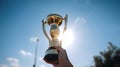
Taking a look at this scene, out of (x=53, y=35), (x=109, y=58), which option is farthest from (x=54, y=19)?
(x=109, y=58)

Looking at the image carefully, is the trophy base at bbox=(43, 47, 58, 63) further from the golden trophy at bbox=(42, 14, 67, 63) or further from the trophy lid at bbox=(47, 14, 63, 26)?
the trophy lid at bbox=(47, 14, 63, 26)

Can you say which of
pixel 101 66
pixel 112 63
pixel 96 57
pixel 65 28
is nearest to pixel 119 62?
pixel 112 63

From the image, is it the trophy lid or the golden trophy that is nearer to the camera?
the golden trophy

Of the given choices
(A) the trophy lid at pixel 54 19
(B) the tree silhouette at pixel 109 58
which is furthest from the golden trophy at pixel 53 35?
(B) the tree silhouette at pixel 109 58

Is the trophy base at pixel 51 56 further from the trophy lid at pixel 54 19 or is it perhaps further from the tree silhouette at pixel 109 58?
the tree silhouette at pixel 109 58

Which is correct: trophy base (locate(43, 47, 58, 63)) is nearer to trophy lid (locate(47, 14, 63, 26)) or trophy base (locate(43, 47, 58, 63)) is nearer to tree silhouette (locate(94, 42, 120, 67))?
trophy lid (locate(47, 14, 63, 26))

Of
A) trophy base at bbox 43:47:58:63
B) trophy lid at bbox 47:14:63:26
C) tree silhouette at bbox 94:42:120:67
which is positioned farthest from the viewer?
tree silhouette at bbox 94:42:120:67

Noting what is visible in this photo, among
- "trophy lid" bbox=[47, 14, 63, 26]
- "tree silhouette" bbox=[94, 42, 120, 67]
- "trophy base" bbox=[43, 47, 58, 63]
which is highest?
"tree silhouette" bbox=[94, 42, 120, 67]

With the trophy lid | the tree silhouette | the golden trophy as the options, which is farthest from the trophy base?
the tree silhouette

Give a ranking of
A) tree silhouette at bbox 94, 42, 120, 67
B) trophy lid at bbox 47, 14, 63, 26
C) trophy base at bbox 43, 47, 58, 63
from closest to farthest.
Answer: trophy base at bbox 43, 47, 58, 63 → trophy lid at bbox 47, 14, 63, 26 → tree silhouette at bbox 94, 42, 120, 67

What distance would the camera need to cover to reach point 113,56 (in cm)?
1372

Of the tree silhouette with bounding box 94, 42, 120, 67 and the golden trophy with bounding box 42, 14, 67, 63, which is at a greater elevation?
the tree silhouette with bounding box 94, 42, 120, 67

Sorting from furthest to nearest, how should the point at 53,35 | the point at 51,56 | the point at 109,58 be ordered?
the point at 109,58 → the point at 53,35 → the point at 51,56

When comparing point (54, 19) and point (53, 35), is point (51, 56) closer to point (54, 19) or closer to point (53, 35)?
point (53, 35)
